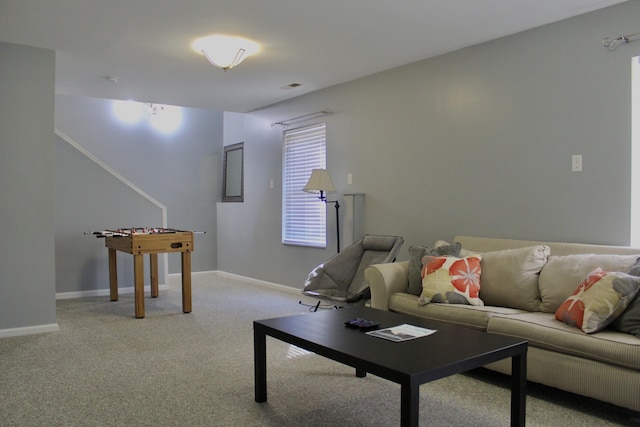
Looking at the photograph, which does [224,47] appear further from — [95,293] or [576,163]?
[95,293]

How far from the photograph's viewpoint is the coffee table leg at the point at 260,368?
265 cm

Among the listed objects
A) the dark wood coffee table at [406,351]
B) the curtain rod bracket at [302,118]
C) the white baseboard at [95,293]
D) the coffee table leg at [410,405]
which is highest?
the curtain rod bracket at [302,118]

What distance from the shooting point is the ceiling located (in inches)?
129

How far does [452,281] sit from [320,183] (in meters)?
2.14

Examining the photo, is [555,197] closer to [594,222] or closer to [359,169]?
[594,222]

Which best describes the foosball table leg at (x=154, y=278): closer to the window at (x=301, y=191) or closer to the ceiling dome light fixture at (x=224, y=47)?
the window at (x=301, y=191)

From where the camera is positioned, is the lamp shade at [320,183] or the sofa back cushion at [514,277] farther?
the lamp shade at [320,183]

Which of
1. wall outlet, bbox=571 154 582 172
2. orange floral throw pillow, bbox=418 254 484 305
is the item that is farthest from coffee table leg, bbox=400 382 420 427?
wall outlet, bbox=571 154 582 172

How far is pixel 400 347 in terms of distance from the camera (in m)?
2.22

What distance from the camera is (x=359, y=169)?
514 centimetres

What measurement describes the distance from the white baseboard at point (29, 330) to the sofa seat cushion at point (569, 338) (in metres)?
3.59

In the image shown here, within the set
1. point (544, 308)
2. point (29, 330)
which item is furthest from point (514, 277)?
point (29, 330)

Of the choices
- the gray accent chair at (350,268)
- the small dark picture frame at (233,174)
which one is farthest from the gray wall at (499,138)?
the small dark picture frame at (233,174)

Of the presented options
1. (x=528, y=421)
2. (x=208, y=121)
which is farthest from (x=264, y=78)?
(x=528, y=421)
